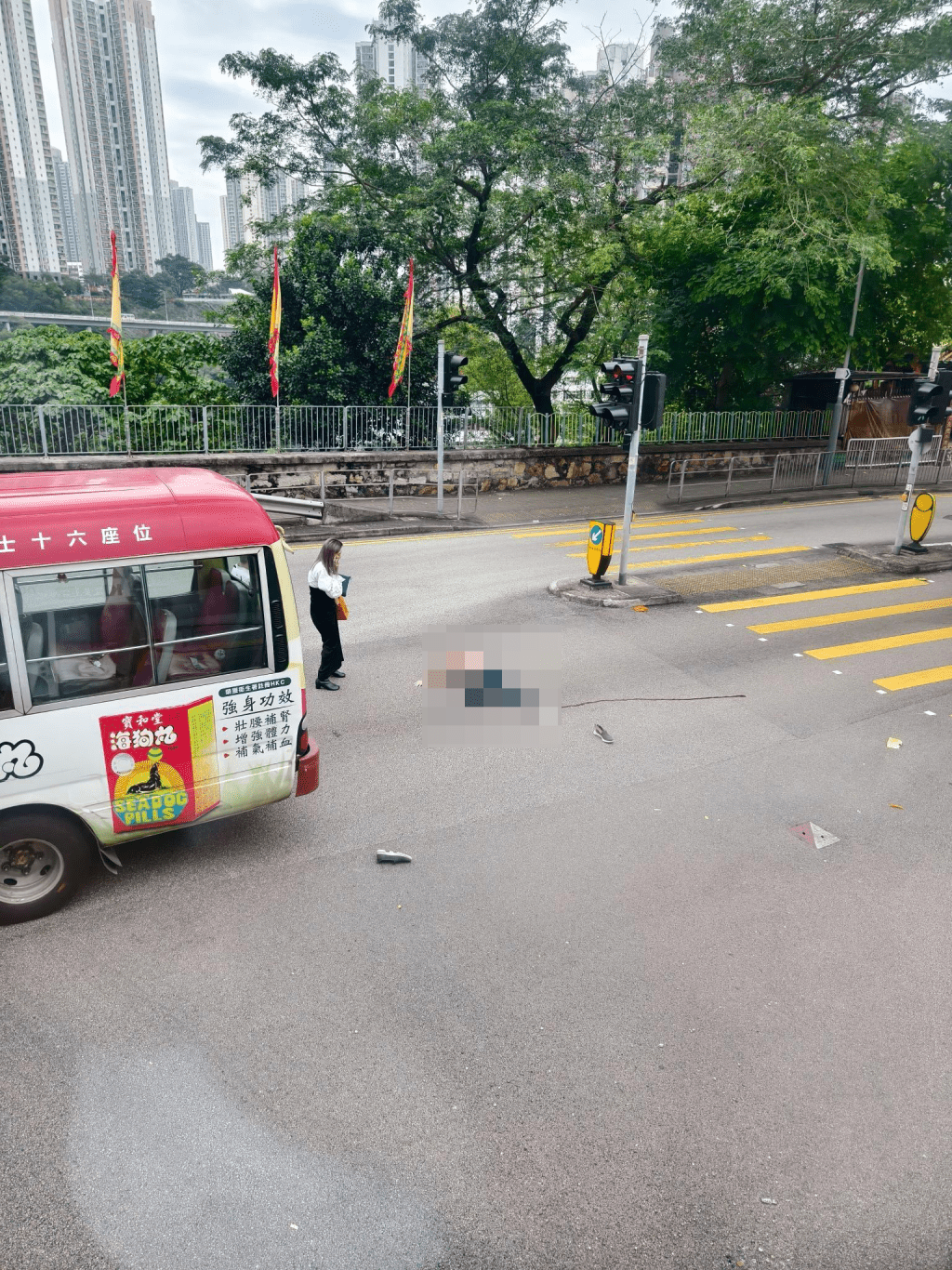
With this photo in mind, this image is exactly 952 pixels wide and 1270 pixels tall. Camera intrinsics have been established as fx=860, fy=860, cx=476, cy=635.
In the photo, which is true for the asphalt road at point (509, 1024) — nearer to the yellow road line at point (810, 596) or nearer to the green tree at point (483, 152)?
the yellow road line at point (810, 596)

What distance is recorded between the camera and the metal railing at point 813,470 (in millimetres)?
24328

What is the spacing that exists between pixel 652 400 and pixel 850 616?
4317 mm

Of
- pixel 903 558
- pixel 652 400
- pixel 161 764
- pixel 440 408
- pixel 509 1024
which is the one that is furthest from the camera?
pixel 440 408

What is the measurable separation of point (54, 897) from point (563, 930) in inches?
126

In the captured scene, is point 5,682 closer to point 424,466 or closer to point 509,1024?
point 509,1024

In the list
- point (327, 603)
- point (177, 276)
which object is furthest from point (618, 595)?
point (177, 276)

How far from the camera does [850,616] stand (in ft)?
41.5

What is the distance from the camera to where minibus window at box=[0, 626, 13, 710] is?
15.9 feet

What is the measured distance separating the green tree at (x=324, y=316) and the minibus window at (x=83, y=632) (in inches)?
710

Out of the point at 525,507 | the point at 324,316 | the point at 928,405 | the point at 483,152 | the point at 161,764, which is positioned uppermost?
the point at 483,152

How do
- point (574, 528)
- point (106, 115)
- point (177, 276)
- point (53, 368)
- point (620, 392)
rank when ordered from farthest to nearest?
point (106, 115) → point (177, 276) → point (53, 368) → point (574, 528) → point (620, 392)

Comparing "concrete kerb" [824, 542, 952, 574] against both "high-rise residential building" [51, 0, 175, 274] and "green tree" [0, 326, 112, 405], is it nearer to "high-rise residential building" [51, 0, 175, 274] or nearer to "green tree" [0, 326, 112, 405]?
"green tree" [0, 326, 112, 405]

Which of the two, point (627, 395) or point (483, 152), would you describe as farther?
point (483, 152)

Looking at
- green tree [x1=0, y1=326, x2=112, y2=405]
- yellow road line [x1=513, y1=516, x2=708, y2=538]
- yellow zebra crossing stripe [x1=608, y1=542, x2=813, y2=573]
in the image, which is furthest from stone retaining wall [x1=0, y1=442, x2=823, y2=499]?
yellow zebra crossing stripe [x1=608, y1=542, x2=813, y2=573]
